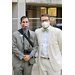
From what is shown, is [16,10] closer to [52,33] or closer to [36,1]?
[36,1]

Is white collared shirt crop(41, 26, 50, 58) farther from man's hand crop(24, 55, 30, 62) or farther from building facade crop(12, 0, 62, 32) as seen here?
building facade crop(12, 0, 62, 32)

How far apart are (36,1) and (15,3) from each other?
6.77 feet

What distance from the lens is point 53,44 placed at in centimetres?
391

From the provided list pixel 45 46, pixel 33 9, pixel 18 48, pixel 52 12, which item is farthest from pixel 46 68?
pixel 52 12

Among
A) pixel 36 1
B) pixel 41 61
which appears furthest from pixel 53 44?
pixel 36 1

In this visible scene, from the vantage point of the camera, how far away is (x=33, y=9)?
17.7m

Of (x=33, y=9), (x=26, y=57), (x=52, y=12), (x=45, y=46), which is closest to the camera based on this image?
→ (x=26, y=57)

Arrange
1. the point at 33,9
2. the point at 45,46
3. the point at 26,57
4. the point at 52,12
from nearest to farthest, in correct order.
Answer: the point at 26,57
the point at 45,46
the point at 33,9
the point at 52,12

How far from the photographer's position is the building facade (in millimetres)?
11745

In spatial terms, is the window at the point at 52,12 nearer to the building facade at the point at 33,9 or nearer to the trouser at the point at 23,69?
the building facade at the point at 33,9

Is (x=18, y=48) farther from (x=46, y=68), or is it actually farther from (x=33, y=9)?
(x=33, y=9)

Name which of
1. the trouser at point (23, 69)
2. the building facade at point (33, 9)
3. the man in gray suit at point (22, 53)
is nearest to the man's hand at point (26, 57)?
the man in gray suit at point (22, 53)
